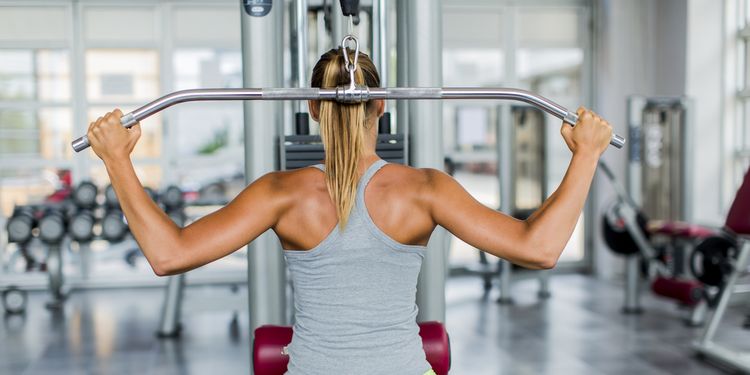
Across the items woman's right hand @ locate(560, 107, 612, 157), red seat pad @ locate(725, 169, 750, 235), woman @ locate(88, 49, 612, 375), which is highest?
woman's right hand @ locate(560, 107, 612, 157)

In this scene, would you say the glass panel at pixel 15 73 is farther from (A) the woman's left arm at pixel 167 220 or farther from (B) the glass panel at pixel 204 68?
(A) the woman's left arm at pixel 167 220

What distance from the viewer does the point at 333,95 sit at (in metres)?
1.14

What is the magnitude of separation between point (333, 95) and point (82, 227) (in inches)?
156

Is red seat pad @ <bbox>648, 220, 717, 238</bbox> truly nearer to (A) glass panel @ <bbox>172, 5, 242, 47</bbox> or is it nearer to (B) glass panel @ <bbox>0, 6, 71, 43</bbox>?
(A) glass panel @ <bbox>172, 5, 242, 47</bbox>

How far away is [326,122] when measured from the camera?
3.83 ft

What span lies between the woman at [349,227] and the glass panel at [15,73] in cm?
515

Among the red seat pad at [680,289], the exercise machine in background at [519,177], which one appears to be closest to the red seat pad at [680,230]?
the red seat pad at [680,289]

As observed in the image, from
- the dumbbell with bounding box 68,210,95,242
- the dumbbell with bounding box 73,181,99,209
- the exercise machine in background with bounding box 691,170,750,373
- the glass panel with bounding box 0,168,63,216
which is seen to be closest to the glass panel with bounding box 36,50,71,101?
the glass panel with bounding box 0,168,63,216

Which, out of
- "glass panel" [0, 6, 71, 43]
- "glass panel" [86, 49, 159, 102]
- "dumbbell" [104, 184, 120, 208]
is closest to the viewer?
"dumbbell" [104, 184, 120, 208]

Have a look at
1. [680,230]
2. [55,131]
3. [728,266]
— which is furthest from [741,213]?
[55,131]

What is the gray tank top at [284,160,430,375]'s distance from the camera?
113cm

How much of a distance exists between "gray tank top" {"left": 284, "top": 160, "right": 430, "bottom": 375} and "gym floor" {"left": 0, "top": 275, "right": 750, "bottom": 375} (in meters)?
2.30

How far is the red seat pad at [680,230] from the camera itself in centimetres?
443

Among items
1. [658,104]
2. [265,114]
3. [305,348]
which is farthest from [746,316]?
[305,348]
